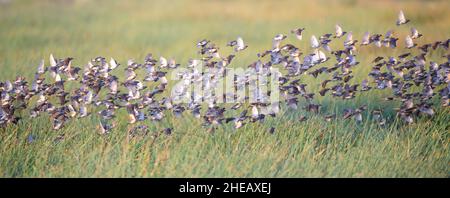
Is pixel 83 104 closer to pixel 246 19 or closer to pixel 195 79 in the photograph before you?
pixel 195 79

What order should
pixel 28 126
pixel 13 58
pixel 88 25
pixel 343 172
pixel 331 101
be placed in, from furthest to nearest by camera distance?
1. pixel 88 25
2. pixel 13 58
3. pixel 331 101
4. pixel 28 126
5. pixel 343 172

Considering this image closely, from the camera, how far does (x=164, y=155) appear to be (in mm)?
5238

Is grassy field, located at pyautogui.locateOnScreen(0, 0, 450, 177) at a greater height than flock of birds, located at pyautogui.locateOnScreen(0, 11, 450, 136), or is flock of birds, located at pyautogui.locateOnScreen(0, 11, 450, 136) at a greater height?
flock of birds, located at pyautogui.locateOnScreen(0, 11, 450, 136)

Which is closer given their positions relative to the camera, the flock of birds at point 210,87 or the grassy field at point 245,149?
the grassy field at point 245,149

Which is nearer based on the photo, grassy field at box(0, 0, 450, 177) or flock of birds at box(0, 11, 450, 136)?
grassy field at box(0, 0, 450, 177)

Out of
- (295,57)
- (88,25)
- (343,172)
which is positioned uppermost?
(88,25)

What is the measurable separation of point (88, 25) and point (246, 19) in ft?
10.2

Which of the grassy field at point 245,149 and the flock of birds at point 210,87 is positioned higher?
the flock of birds at point 210,87

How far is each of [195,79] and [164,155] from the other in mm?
656

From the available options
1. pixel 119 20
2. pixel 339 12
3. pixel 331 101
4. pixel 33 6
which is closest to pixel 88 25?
pixel 119 20

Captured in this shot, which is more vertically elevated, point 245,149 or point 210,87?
point 210,87

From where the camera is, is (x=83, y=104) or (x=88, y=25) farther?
(x=88, y=25)

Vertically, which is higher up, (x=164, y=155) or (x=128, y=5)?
(x=128, y=5)

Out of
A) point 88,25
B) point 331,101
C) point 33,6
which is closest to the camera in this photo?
point 331,101
